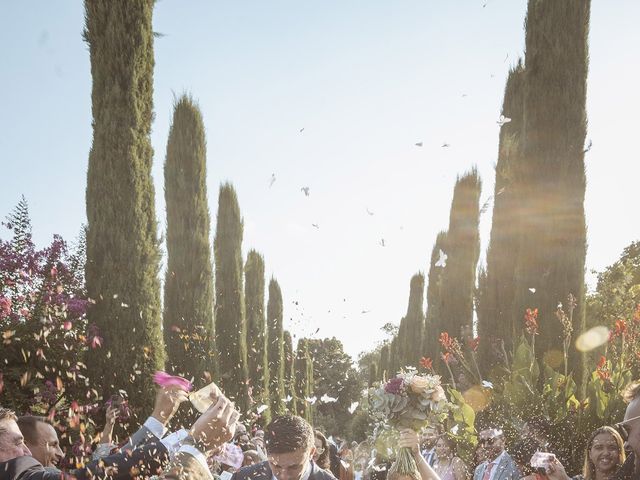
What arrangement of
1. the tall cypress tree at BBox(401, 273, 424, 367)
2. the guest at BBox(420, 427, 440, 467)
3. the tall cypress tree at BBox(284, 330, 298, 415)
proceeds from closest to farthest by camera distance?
the guest at BBox(420, 427, 440, 467), the tall cypress tree at BBox(401, 273, 424, 367), the tall cypress tree at BBox(284, 330, 298, 415)

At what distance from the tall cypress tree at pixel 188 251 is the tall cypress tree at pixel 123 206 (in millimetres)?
4871

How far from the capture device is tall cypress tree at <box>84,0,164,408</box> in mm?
9258

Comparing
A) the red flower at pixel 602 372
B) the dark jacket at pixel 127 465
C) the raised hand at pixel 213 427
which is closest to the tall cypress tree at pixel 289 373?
the red flower at pixel 602 372

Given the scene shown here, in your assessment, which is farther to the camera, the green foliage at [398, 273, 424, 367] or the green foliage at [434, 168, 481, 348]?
the green foliage at [398, 273, 424, 367]

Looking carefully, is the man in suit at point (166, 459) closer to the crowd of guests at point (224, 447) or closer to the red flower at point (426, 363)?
the crowd of guests at point (224, 447)

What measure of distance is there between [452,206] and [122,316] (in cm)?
1483

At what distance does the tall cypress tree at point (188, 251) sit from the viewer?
48.7ft

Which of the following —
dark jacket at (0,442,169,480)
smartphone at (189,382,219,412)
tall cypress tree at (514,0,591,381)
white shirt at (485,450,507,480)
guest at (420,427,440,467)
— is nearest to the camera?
dark jacket at (0,442,169,480)

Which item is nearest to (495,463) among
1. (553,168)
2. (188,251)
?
(553,168)

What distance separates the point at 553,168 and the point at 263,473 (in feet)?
23.9

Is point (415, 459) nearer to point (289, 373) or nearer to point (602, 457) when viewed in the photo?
point (602, 457)

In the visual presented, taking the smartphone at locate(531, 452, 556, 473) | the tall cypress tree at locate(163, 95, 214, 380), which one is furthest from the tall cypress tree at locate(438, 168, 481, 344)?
the smartphone at locate(531, 452, 556, 473)

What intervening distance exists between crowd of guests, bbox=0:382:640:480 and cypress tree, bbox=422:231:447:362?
15.4 m

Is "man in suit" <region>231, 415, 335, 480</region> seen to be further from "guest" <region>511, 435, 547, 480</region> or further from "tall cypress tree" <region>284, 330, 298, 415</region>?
"tall cypress tree" <region>284, 330, 298, 415</region>
